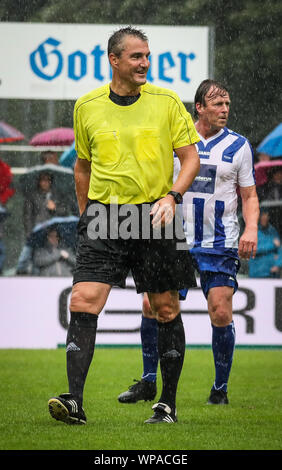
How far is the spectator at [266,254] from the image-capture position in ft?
37.6

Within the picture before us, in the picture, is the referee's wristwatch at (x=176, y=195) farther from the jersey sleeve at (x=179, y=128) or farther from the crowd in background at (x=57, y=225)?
the crowd in background at (x=57, y=225)

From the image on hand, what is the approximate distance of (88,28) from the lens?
12945 mm

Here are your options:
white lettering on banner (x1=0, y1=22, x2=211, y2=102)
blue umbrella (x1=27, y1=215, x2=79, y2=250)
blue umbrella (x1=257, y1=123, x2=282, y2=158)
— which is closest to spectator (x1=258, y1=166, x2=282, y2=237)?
blue umbrella (x1=257, y1=123, x2=282, y2=158)

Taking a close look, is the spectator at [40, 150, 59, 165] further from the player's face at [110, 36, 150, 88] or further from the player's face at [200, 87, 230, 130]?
the player's face at [110, 36, 150, 88]

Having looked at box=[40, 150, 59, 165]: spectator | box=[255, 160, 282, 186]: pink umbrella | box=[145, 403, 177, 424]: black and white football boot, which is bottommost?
box=[145, 403, 177, 424]: black and white football boot

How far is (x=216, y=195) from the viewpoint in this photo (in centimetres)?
735

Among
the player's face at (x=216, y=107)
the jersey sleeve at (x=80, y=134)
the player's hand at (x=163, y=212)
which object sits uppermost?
the player's face at (x=216, y=107)

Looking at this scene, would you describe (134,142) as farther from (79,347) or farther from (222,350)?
(222,350)

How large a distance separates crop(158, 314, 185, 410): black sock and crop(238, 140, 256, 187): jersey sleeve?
1586 millimetres

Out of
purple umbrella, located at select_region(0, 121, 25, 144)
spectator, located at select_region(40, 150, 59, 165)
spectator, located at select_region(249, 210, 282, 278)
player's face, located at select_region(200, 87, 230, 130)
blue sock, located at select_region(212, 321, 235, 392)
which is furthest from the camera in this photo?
purple umbrella, located at select_region(0, 121, 25, 144)

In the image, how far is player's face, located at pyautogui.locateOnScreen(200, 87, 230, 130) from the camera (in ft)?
24.0

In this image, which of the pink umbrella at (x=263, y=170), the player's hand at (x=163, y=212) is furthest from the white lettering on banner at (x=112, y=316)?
the player's hand at (x=163, y=212)

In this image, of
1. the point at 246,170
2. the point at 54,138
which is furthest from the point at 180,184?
the point at 54,138

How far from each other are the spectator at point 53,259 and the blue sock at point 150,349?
13.5ft
